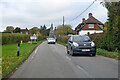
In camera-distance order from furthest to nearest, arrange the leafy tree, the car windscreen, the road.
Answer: the car windscreen, the leafy tree, the road

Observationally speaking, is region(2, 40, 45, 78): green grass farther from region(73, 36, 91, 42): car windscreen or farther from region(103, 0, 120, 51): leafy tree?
region(103, 0, 120, 51): leafy tree

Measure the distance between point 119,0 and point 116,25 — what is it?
1.99m

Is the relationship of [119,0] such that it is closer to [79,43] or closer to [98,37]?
[79,43]

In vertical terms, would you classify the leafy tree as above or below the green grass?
above

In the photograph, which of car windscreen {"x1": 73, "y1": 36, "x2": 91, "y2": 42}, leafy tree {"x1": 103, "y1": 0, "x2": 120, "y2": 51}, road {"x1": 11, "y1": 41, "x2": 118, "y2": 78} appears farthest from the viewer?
car windscreen {"x1": 73, "y1": 36, "x2": 91, "y2": 42}

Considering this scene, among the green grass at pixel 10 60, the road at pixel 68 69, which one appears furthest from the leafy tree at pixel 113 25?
the green grass at pixel 10 60

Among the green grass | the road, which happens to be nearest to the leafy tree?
the road

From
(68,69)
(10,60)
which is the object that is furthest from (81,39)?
(68,69)

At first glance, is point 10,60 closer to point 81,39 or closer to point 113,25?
point 81,39

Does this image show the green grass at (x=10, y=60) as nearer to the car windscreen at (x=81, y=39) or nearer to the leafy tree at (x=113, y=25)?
the car windscreen at (x=81, y=39)

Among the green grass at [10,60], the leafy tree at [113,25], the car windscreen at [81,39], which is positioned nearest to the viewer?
the green grass at [10,60]

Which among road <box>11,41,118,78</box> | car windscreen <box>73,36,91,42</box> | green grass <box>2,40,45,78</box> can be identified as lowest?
road <box>11,41,118,78</box>

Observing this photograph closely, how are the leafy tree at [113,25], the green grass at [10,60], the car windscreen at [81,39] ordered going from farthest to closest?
1. the car windscreen at [81,39]
2. the leafy tree at [113,25]
3. the green grass at [10,60]

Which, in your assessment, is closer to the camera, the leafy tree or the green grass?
the green grass
